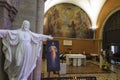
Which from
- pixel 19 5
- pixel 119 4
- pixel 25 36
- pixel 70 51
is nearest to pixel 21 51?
pixel 25 36

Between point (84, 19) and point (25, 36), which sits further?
point (84, 19)

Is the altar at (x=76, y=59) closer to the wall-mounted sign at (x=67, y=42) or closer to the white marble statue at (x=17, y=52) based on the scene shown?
the wall-mounted sign at (x=67, y=42)

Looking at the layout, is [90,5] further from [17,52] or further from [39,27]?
[17,52]

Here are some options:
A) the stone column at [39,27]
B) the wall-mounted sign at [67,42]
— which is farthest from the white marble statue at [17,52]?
the wall-mounted sign at [67,42]

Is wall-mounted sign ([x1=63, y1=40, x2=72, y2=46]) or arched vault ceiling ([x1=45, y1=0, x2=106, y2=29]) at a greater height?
arched vault ceiling ([x1=45, y1=0, x2=106, y2=29])

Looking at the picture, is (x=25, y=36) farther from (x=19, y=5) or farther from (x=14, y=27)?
(x=19, y=5)

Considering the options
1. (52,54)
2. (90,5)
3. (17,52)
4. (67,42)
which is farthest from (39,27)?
(90,5)

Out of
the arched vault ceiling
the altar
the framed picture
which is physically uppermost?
the arched vault ceiling

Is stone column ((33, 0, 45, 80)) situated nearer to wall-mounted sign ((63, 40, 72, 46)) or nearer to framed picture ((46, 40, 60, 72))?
framed picture ((46, 40, 60, 72))

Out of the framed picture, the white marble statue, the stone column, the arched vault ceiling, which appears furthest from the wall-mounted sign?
the white marble statue

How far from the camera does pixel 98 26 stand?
720 inches

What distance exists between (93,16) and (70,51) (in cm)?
442

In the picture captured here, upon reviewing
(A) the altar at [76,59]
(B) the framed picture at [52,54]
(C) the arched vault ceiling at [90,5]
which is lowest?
(A) the altar at [76,59]

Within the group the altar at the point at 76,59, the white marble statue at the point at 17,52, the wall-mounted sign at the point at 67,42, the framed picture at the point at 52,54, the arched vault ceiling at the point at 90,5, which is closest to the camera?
the white marble statue at the point at 17,52
